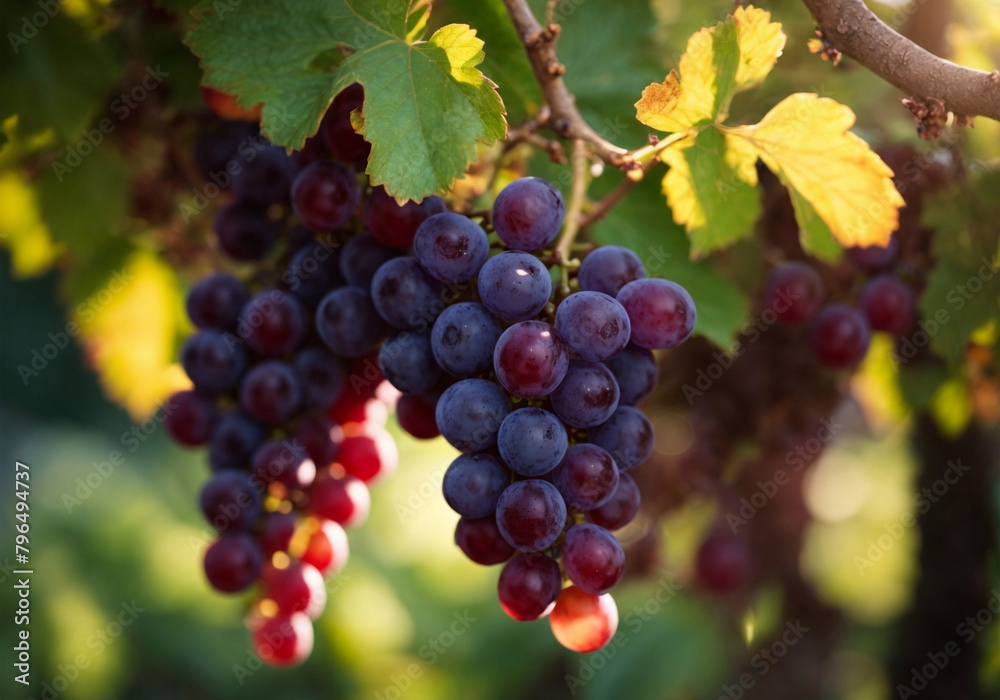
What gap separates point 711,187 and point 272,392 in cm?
49

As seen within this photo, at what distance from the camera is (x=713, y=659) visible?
5.90ft

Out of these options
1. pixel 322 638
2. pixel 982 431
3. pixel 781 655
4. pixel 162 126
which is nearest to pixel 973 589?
pixel 982 431

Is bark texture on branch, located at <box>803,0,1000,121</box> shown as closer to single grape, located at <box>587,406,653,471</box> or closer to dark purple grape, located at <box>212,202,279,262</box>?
single grape, located at <box>587,406,653,471</box>

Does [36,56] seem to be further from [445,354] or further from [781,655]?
[781,655]

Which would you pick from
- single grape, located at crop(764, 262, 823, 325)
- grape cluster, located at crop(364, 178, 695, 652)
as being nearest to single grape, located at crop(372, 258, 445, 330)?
grape cluster, located at crop(364, 178, 695, 652)

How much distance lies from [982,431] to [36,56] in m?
1.49

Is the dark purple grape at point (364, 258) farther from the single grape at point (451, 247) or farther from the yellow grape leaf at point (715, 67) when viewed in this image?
the yellow grape leaf at point (715, 67)

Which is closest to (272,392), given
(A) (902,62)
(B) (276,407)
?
(B) (276,407)

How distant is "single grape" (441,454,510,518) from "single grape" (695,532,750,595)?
87 centimetres

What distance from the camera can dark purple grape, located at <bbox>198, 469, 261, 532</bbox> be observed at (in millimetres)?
793

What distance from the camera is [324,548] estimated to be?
0.85 metres

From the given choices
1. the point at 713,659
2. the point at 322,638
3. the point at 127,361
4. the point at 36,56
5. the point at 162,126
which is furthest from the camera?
the point at 322,638

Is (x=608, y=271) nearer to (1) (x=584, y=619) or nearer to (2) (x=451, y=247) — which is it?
(2) (x=451, y=247)

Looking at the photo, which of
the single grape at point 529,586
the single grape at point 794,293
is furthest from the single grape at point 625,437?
the single grape at point 794,293
